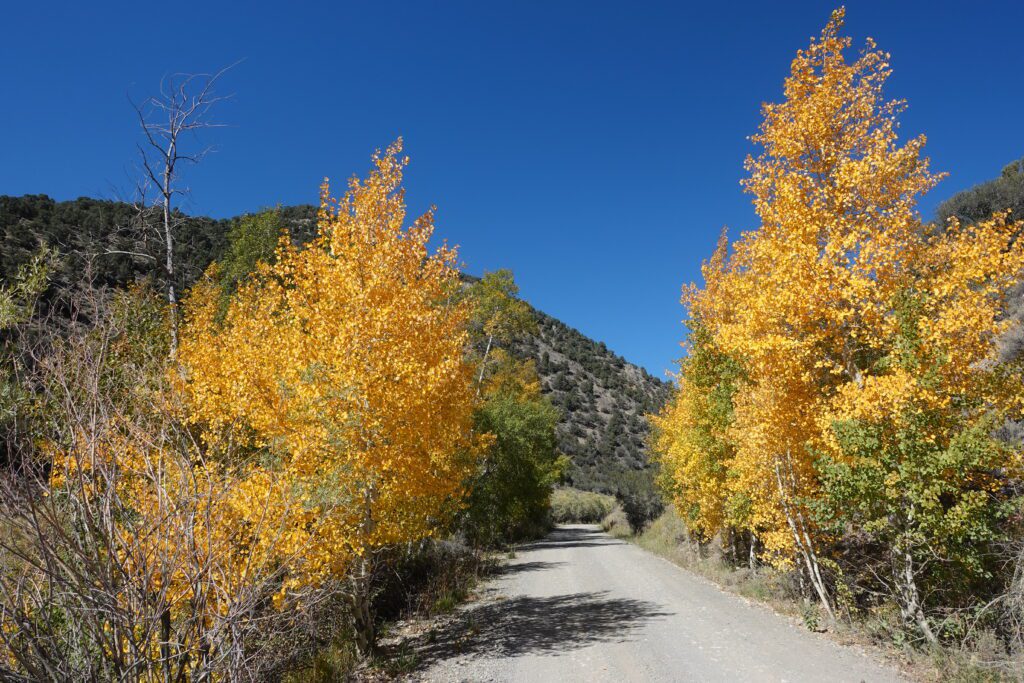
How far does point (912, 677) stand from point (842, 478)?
2548 millimetres

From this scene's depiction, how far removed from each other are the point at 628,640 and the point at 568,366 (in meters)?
80.8

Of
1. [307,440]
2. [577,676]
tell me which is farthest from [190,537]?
[577,676]

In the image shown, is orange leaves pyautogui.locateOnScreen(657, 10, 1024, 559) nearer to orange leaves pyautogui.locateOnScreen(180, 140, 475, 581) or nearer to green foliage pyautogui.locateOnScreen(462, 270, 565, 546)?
orange leaves pyautogui.locateOnScreen(180, 140, 475, 581)

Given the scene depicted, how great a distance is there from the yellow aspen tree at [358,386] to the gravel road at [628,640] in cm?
241

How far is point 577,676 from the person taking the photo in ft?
25.3

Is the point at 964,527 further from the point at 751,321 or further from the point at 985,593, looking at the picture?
the point at 751,321

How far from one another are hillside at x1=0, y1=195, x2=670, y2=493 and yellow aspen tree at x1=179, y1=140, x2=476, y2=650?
→ 73.7ft

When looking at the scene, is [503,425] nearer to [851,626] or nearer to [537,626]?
[537,626]

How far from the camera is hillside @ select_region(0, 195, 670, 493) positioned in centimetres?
3731

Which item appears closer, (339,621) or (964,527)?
(964,527)

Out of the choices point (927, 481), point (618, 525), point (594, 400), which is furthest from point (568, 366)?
point (927, 481)

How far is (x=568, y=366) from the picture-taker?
295 feet

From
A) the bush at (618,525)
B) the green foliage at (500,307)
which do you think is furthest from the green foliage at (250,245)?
the bush at (618,525)

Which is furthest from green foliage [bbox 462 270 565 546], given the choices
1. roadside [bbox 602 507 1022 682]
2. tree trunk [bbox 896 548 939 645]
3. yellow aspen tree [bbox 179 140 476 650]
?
tree trunk [bbox 896 548 939 645]
